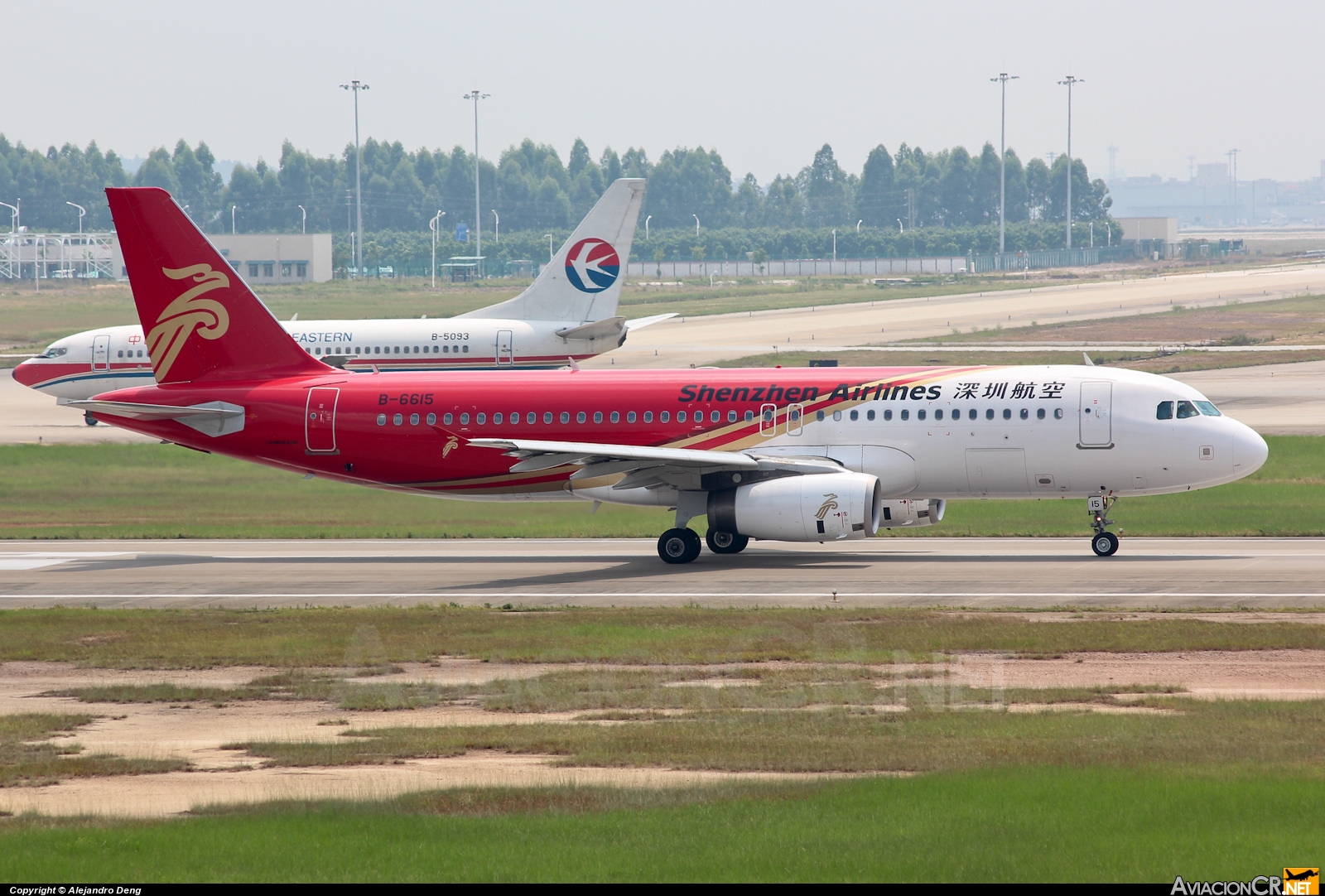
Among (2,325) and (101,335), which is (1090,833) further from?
(2,325)

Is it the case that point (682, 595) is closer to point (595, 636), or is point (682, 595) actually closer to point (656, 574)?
point (656, 574)

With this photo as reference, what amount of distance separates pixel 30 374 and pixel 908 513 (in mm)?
40404

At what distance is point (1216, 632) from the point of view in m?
24.3

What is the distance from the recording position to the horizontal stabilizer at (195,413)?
1473 inches

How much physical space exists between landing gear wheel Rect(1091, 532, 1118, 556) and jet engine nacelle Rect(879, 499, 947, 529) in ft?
12.8

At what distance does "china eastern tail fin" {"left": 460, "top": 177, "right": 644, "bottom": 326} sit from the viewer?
5688 cm

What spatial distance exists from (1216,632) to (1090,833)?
1199 cm

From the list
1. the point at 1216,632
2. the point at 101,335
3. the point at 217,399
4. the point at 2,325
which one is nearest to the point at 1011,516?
the point at 1216,632

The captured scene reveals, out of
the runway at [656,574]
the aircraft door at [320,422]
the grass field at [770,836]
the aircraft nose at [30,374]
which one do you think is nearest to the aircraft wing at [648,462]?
the runway at [656,574]

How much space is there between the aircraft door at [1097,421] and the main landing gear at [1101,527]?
1.40 metres

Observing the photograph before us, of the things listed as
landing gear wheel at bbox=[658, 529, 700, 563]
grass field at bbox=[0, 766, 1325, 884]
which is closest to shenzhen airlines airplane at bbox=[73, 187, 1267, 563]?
landing gear wheel at bbox=[658, 529, 700, 563]

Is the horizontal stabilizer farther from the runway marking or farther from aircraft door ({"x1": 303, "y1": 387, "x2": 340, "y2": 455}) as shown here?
the runway marking

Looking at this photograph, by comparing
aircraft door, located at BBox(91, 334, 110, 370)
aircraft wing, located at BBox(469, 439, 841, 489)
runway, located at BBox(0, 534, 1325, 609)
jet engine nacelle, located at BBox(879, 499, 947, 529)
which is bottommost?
runway, located at BBox(0, 534, 1325, 609)

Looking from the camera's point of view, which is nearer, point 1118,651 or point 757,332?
point 1118,651
